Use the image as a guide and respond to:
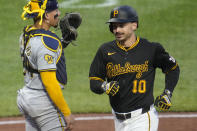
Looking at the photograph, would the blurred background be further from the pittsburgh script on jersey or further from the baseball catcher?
the baseball catcher

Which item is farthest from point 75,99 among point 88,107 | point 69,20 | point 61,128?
point 61,128

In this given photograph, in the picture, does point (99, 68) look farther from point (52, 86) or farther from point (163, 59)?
point (52, 86)

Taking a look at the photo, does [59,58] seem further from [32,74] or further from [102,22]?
[102,22]

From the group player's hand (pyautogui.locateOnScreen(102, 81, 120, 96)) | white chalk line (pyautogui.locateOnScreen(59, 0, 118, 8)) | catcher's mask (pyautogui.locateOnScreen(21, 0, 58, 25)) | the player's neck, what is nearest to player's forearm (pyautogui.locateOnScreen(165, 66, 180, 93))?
the player's neck

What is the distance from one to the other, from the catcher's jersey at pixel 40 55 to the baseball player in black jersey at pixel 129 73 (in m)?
0.62

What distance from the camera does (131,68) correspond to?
5145mm

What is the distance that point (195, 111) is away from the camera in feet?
27.9

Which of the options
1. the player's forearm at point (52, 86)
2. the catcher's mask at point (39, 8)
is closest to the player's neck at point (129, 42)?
the catcher's mask at point (39, 8)

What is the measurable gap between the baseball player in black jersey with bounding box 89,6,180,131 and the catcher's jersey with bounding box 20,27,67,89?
24.4 inches

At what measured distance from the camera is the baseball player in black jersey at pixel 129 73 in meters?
5.13

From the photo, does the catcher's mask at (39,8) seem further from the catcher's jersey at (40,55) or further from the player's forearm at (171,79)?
the player's forearm at (171,79)

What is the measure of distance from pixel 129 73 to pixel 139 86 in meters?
0.18

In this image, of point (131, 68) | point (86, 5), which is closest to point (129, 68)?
point (131, 68)

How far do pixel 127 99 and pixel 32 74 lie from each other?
111cm
